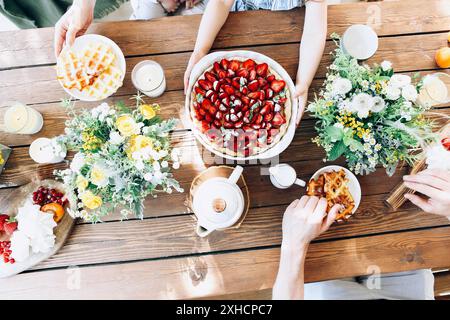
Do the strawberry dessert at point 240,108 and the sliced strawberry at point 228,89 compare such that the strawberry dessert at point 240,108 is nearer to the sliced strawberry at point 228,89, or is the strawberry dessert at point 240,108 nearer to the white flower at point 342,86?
the sliced strawberry at point 228,89

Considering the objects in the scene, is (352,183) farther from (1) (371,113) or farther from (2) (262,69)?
(2) (262,69)

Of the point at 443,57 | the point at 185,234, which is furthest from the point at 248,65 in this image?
the point at 443,57

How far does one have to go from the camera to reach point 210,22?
1186 millimetres

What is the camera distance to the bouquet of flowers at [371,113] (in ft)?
3.15

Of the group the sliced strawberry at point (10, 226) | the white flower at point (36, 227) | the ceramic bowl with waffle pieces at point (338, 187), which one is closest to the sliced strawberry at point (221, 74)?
the ceramic bowl with waffle pieces at point (338, 187)

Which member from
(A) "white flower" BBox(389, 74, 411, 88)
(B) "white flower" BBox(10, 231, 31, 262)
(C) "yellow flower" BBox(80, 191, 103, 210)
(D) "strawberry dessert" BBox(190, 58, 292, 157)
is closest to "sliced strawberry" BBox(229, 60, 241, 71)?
(D) "strawberry dessert" BBox(190, 58, 292, 157)

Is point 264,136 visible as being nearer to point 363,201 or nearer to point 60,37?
point 363,201

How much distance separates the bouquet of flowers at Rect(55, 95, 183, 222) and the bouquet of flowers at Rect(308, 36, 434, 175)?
1.52 feet

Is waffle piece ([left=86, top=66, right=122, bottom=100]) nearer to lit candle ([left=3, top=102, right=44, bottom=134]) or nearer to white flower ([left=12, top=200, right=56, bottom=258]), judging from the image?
lit candle ([left=3, top=102, right=44, bottom=134])

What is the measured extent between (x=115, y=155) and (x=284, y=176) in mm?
530

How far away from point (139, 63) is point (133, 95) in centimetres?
11

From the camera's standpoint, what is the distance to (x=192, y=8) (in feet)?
4.94
